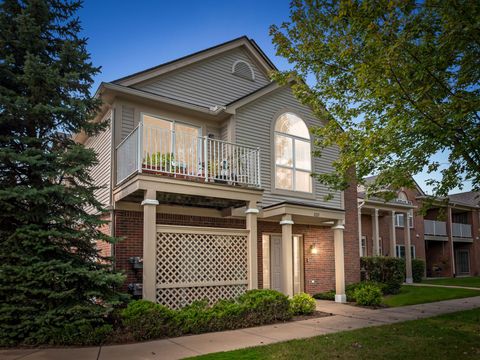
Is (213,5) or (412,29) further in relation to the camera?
(213,5)

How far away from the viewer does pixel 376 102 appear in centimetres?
899

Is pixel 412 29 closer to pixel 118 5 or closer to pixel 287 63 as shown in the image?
pixel 287 63

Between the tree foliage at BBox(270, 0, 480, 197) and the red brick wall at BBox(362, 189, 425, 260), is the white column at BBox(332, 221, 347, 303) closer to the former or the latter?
the tree foliage at BBox(270, 0, 480, 197)

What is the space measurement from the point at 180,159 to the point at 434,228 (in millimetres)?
23923

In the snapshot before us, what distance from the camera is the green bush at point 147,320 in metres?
7.76

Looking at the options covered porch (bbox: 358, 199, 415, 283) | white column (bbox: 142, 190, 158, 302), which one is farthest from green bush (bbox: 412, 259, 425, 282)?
white column (bbox: 142, 190, 158, 302)

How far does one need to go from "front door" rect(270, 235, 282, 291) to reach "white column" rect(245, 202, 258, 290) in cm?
338

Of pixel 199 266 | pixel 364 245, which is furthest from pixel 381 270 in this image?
pixel 199 266

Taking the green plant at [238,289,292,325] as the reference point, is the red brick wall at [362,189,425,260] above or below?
above

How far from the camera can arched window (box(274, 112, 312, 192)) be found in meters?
14.1

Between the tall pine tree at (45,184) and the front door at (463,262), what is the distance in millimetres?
32080

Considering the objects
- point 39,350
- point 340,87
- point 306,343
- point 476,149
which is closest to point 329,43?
point 340,87

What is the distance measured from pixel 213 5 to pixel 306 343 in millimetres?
11168

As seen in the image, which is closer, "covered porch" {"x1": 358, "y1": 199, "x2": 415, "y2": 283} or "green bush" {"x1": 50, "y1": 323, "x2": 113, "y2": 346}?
"green bush" {"x1": 50, "y1": 323, "x2": 113, "y2": 346}
